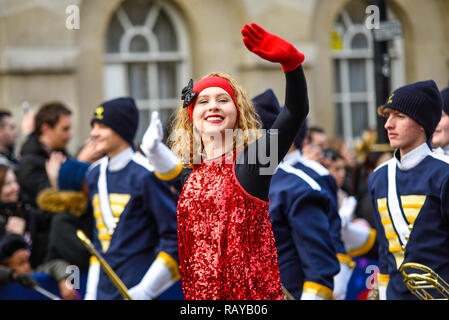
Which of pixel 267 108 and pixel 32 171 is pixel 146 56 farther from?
pixel 267 108

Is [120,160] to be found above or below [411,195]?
above

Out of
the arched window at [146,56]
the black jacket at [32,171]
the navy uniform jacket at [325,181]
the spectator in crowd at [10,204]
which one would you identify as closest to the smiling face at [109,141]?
the navy uniform jacket at [325,181]

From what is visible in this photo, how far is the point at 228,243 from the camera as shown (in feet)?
10.2

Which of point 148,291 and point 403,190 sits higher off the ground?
point 403,190

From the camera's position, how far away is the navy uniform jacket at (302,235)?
4.57 meters

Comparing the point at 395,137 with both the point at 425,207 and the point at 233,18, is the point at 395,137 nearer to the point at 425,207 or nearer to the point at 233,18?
the point at 425,207

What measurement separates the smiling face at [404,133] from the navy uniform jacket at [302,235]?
0.55 m

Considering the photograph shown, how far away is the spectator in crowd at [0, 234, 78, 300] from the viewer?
5.85 meters

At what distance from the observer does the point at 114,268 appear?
5.12 m

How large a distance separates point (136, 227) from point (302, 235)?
1.12m

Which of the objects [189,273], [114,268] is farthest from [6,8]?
[189,273]

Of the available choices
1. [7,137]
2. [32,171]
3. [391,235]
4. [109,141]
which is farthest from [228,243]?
[7,137]

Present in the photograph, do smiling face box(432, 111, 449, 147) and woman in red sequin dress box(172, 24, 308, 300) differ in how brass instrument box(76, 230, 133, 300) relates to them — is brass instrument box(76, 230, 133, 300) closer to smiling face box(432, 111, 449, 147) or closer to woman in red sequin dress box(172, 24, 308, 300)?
woman in red sequin dress box(172, 24, 308, 300)
